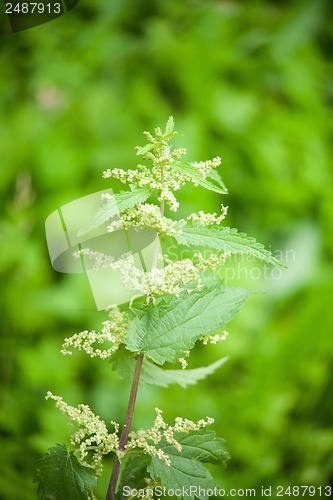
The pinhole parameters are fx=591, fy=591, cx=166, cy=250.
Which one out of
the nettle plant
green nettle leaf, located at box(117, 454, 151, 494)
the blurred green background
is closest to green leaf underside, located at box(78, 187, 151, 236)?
the nettle plant

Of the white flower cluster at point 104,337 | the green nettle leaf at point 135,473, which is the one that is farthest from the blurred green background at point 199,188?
the white flower cluster at point 104,337

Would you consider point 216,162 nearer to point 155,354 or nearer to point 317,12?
point 155,354

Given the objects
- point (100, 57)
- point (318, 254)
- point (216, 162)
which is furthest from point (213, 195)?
point (216, 162)

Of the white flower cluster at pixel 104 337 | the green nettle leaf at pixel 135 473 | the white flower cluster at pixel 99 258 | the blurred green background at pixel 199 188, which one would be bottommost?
the green nettle leaf at pixel 135 473

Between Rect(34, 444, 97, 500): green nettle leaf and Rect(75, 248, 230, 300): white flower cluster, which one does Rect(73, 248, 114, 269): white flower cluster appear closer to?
Rect(75, 248, 230, 300): white flower cluster

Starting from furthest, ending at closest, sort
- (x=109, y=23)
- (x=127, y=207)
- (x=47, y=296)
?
(x=109, y=23), (x=47, y=296), (x=127, y=207)

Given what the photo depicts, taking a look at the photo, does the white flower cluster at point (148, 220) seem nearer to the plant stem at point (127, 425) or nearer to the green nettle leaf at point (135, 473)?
the plant stem at point (127, 425)
